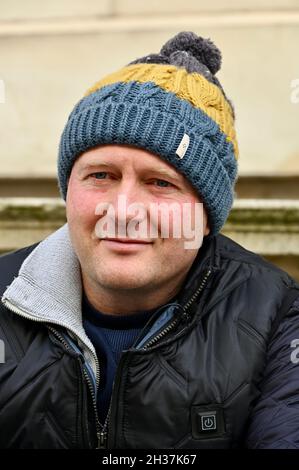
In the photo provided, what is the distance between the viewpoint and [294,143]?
318 cm

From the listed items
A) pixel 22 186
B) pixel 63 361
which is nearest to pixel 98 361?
pixel 63 361

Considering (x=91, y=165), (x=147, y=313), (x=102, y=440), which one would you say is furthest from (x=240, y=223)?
(x=102, y=440)

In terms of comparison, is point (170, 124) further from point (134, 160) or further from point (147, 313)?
point (147, 313)

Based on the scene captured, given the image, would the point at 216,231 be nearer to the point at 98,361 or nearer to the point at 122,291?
the point at 122,291

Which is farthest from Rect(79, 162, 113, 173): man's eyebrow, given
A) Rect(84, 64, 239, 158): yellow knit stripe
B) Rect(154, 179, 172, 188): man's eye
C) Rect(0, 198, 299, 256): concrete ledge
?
Rect(0, 198, 299, 256): concrete ledge

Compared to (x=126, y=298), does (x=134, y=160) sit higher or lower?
higher

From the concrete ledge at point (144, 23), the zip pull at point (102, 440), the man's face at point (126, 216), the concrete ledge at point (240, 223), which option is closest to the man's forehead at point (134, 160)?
the man's face at point (126, 216)

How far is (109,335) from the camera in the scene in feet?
6.79

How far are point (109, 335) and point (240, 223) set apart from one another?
1.26m

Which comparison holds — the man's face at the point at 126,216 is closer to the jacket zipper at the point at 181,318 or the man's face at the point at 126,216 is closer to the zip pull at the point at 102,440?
the jacket zipper at the point at 181,318

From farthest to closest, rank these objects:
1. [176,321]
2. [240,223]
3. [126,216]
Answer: [240,223] → [176,321] → [126,216]

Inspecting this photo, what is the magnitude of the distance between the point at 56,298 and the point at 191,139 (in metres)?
0.57

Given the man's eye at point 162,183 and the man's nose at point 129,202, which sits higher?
the man's eye at point 162,183

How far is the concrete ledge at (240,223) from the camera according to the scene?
3152 millimetres
